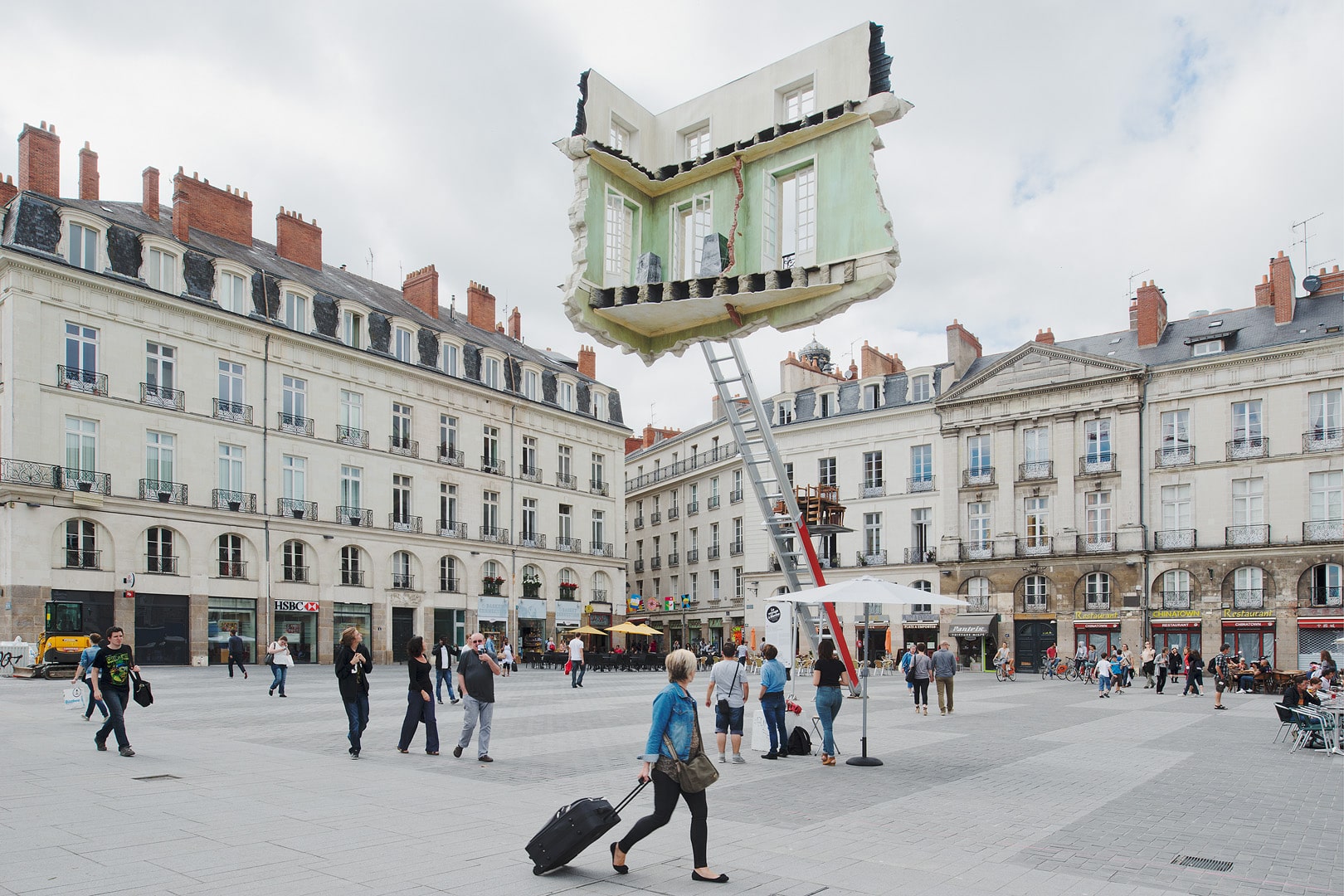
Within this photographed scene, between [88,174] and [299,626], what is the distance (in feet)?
61.2

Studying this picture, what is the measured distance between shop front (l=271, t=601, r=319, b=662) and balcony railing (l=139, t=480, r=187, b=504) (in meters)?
5.58

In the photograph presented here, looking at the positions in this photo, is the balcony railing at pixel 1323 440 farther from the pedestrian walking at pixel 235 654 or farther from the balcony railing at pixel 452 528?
the pedestrian walking at pixel 235 654

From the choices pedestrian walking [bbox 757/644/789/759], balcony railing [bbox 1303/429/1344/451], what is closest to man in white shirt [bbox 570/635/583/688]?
pedestrian walking [bbox 757/644/789/759]

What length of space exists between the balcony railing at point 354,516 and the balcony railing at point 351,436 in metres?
2.65

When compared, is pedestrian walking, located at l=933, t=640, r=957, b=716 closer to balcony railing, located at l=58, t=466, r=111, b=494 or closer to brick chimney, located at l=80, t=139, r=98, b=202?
balcony railing, located at l=58, t=466, r=111, b=494

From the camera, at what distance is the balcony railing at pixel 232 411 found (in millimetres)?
38688

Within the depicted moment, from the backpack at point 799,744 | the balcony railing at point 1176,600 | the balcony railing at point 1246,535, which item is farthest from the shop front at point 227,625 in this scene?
the balcony railing at point 1246,535

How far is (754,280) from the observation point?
10.2m

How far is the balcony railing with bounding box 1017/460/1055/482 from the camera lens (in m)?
47.8

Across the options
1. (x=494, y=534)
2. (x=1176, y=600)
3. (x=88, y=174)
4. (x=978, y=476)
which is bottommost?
(x=1176, y=600)

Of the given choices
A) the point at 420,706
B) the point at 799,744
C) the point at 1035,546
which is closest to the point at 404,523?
the point at 1035,546

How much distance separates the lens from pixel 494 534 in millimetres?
49875

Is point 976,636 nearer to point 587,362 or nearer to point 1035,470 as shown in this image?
point 1035,470

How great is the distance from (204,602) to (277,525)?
13.5ft
